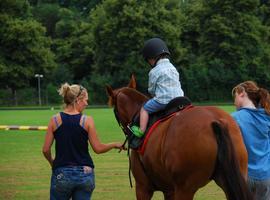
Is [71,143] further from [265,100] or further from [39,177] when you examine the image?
[39,177]

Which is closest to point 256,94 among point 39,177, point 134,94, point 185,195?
point 185,195

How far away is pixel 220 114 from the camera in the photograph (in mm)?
6535

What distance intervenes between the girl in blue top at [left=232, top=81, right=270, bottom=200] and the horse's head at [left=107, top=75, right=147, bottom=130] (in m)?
1.78

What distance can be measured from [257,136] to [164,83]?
4.45 feet

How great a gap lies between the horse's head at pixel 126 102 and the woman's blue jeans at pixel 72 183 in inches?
75.4

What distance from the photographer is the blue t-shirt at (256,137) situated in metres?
6.75

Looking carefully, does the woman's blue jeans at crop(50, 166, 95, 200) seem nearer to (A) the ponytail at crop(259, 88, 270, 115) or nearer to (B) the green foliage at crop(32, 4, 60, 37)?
(A) the ponytail at crop(259, 88, 270, 115)

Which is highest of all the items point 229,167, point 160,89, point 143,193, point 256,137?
point 160,89

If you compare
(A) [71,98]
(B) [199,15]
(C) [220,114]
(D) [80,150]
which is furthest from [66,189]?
(B) [199,15]

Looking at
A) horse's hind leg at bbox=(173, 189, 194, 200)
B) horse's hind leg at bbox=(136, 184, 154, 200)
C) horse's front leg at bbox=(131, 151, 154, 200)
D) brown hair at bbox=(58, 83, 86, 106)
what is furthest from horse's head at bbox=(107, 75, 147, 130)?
horse's hind leg at bbox=(173, 189, 194, 200)

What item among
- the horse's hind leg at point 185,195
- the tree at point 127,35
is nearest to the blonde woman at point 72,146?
the horse's hind leg at point 185,195

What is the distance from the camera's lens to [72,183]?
20.9 feet

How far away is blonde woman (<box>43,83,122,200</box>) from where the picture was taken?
6.39 m

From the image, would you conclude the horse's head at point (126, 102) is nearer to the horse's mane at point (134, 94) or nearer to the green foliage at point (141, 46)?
the horse's mane at point (134, 94)
